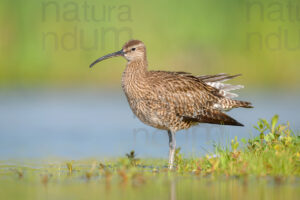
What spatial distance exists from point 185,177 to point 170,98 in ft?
6.20

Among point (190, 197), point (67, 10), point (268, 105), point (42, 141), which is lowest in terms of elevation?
point (190, 197)

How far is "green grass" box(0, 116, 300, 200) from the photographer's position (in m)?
6.79

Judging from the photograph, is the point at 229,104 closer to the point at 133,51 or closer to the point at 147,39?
the point at 133,51

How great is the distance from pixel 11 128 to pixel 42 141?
4.81ft

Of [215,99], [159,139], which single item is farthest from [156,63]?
[215,99]

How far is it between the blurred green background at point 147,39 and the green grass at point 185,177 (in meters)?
8.00

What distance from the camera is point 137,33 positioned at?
17.0m

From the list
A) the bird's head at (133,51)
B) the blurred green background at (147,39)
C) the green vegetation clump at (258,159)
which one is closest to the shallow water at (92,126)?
the green vegetation clump at (258,159)

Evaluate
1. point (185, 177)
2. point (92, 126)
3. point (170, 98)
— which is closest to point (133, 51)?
point (170, 98)

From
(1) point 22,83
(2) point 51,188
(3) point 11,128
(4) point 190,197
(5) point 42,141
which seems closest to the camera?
(4) point 190,197

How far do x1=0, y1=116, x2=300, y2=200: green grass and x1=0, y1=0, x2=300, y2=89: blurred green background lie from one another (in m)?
8.00

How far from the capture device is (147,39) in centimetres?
1694

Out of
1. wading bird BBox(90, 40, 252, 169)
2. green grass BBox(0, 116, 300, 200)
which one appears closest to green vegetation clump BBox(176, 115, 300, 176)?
green grass BBox(0, 116, 300, 200)

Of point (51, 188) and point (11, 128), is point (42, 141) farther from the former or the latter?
point (51, 188)
